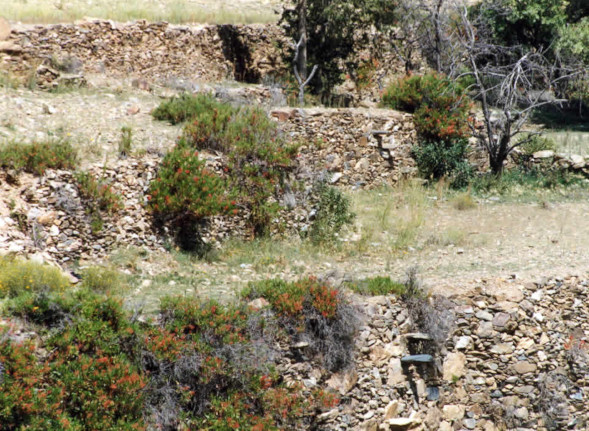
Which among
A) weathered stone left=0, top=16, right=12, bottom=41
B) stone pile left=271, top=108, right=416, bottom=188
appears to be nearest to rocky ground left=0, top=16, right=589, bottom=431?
stone pile left=271, top=108, right=416, bottom=188

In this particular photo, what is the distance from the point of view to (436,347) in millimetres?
10008

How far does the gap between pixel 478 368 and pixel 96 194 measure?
22.2 ft

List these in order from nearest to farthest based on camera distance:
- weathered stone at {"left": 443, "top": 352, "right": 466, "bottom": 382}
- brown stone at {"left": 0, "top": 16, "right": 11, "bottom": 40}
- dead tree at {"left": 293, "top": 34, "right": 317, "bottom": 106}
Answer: weathered stone at {"left": 443, "top": 352, "right": 466, "bottom": 382}
brown stone at {"left": 0, "top": 16, "right": 11, "bottom": 40}
dead tree at {"left": 293, "top": 34, "right": 317, "bottom": 106}

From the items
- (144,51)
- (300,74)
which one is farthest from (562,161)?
(144,51)

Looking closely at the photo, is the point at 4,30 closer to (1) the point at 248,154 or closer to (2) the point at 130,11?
(2) the point at 130,11

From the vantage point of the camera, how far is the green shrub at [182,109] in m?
13.6

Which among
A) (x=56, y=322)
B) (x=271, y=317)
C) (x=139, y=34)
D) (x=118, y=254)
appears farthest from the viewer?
(x=139, y=34)

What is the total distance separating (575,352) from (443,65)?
1218cm

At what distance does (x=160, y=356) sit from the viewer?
801 centimetres

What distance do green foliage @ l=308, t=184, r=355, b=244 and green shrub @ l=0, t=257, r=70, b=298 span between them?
5.10 m

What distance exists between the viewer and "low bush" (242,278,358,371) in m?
9.09

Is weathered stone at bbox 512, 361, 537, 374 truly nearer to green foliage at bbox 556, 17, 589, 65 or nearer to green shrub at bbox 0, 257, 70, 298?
green shrub at bbox 0, 257, 70, 298

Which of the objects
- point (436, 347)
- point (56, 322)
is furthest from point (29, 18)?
point (436, 347)

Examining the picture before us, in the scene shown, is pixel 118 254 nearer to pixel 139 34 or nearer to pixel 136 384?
pixel 136 384
